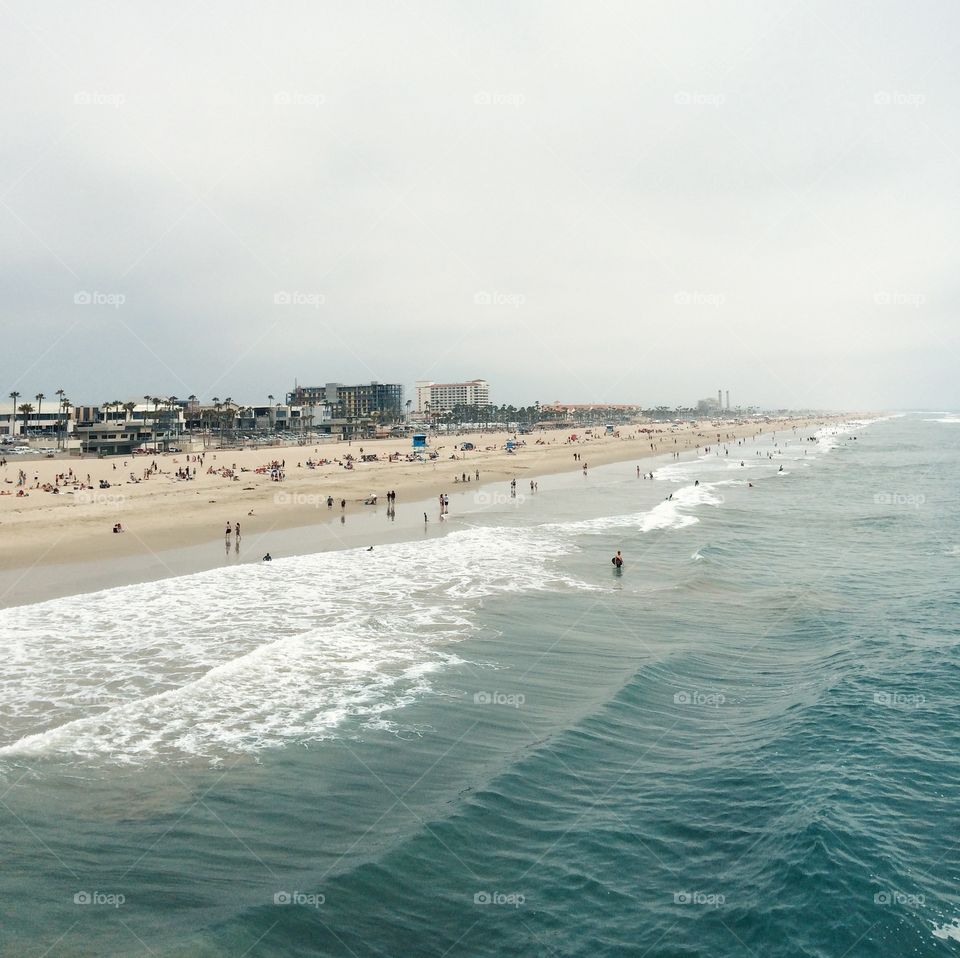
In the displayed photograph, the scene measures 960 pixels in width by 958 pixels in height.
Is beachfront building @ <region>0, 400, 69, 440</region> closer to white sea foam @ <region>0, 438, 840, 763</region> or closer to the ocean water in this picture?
white sea foam @ <region>0, 438, 840, 763</region>

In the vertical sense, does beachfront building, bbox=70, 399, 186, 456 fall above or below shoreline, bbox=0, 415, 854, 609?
above

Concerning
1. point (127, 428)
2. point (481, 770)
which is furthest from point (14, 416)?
point (481, 770)

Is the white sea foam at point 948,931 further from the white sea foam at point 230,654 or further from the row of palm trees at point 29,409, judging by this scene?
the row of palm trees at point 29,409

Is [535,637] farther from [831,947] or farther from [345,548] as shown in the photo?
[345,548]

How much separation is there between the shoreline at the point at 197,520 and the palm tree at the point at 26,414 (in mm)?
54104

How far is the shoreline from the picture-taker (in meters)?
28.3

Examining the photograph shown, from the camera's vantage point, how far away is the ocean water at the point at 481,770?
30.0 feet

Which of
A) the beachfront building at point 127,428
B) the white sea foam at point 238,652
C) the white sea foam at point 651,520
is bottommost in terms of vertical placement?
the white sea foam at point 238,652

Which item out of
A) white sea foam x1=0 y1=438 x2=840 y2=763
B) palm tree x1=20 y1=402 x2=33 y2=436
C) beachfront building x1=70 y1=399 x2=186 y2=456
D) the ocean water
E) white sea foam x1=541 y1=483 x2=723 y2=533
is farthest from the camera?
palm tree x1=20 y1=402 x2=33 y2=436

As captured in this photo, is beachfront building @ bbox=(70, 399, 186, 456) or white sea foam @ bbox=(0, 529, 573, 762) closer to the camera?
white sea foam @ bbox=(0, 529, 573, 762)

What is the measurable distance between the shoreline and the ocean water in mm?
4184

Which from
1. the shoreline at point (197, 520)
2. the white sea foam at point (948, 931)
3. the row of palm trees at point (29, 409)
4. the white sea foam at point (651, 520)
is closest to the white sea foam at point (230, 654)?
the shoreline at point (197, 520)

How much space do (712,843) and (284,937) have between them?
21.2ft

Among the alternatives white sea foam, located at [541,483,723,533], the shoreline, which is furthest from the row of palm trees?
white sea foam, located at [541,483,723,533]
